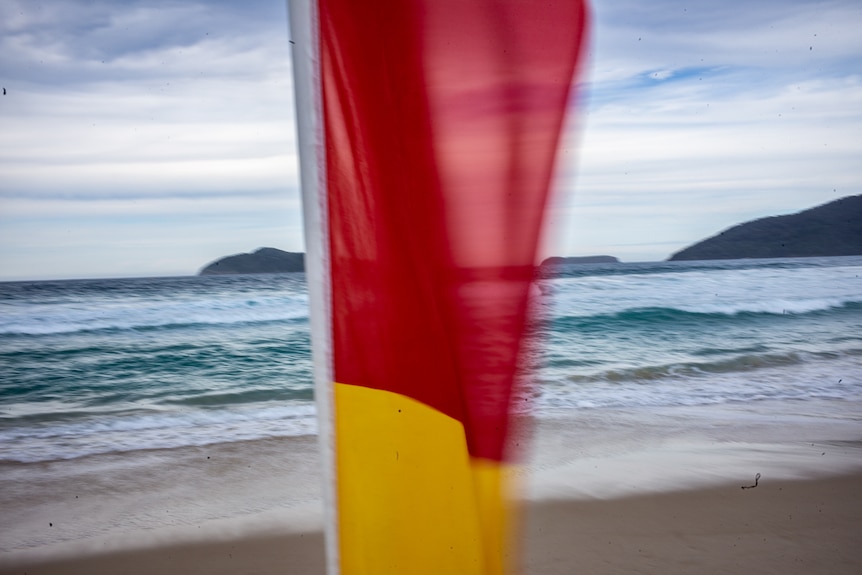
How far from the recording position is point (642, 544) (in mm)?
3471

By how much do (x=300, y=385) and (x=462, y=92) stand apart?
867 centimetres

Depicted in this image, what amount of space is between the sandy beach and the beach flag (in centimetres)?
222

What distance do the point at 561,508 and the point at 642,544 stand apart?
578 millimetres

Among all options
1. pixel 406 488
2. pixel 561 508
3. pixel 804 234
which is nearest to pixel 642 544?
pixel 561 508

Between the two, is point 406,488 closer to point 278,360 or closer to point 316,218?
point 316,218

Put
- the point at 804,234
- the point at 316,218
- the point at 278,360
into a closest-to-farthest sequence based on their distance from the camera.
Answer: the point at 316,218
the point at 278,360
the point at 804,234

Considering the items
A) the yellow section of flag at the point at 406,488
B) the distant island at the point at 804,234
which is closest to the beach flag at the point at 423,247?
the yellow section of flag at the point at 406,488

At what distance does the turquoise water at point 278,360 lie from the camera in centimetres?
716

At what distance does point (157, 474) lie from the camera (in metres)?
5.07

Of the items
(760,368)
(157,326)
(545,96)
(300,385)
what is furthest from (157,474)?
(157,326)

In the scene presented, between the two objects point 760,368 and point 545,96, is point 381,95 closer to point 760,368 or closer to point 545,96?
point 545,96

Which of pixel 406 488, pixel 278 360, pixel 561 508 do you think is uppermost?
pixel 406 488

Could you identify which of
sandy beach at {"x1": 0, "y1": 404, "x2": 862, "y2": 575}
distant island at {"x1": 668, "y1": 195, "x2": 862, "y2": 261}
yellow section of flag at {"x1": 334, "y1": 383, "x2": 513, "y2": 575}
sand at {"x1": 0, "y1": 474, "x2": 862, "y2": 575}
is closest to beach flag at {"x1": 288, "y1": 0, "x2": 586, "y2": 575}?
yellow section of flag at {"x1": 334, "y1": 383, "x2": 513, "y2": 575}

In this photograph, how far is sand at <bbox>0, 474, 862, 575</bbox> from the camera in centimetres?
326
